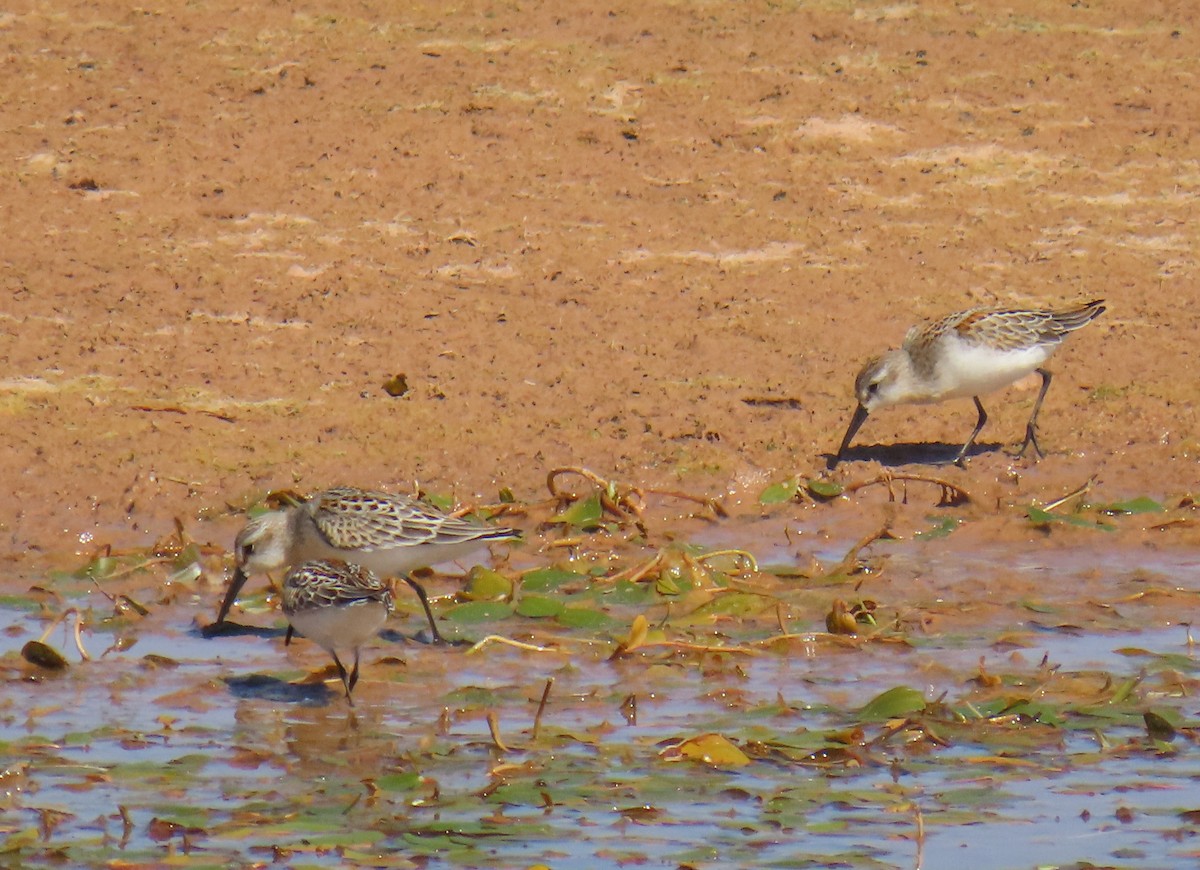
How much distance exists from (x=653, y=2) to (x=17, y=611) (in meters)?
9.15

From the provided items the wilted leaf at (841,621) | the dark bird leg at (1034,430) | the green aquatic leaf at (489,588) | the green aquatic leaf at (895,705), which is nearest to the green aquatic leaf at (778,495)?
the dark bird leg at (1034,430)

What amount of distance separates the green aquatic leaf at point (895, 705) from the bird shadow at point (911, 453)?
390cm

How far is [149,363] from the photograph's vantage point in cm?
1208

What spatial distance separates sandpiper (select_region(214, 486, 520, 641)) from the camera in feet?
29.4

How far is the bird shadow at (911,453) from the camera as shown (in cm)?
1159

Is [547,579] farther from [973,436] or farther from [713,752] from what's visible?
[973,436]

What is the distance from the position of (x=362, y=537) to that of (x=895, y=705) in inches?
103

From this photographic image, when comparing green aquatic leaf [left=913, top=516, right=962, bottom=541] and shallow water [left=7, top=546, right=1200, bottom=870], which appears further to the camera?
green aquatic leaf [left=913, top=516, right=962, bottom=541]

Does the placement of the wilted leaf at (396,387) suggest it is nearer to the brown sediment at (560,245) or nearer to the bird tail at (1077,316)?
the brown sediment at (560,245)

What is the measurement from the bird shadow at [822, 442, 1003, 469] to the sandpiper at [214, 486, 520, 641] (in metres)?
2.97

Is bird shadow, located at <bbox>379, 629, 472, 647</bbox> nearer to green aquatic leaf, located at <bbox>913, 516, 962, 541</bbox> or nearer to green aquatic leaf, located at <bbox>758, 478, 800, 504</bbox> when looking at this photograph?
green aquatic leaf, located at <bbox>758, 478, 800, 504</bbox>

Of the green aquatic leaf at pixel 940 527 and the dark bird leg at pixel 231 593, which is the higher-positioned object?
Result: the dark bird leg at pixel 231 593

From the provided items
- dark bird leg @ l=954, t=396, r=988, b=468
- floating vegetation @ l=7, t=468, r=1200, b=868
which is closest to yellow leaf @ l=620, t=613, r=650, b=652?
floating vegetation @ l=7, t=468, r=1200, b=868

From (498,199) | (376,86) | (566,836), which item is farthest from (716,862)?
(376,86)
